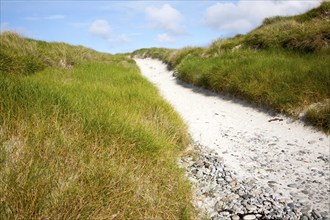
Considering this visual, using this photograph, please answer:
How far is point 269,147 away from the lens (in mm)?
6410

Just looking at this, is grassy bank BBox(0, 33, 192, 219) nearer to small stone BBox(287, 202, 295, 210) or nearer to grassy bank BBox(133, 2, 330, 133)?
small stone BBox(287, 202, 295, 210)

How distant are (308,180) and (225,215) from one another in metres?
1.79

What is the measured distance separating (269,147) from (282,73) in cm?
424

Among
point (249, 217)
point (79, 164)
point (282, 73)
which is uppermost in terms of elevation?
point (282, 73)

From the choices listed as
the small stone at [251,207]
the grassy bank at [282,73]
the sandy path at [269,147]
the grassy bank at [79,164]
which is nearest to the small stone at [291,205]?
the sandy path at [269,147]

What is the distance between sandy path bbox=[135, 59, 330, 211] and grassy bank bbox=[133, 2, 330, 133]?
524 mm

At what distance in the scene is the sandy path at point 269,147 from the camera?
4582mm

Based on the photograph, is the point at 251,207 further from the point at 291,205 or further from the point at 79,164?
the point at 79,164

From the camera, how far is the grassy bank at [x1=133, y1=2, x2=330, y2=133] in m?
8.01

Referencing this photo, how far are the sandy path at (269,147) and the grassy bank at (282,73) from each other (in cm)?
52

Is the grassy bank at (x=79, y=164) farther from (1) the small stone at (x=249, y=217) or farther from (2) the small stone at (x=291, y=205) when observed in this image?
(2) the small stone at (x=291, y=205)

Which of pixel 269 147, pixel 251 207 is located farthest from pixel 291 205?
pixel 269 147

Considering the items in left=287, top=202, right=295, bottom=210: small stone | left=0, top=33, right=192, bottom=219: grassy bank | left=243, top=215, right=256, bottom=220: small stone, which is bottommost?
left=243, top=215, right=256, bottom=220: small stone


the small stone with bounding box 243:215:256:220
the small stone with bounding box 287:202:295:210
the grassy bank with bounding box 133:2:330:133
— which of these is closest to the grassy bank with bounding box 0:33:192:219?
the small stone with bounding box 243:215:256:220
